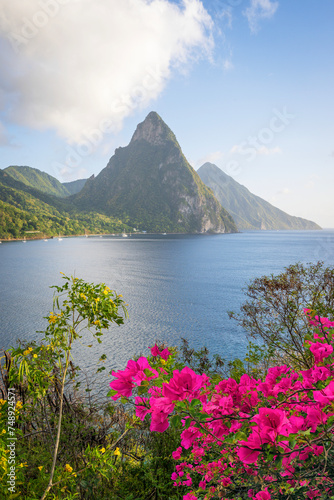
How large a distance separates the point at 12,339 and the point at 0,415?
21.4m

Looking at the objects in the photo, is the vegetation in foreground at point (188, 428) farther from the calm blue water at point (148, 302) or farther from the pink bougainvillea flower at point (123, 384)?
the calm blue water at point (148, 302)

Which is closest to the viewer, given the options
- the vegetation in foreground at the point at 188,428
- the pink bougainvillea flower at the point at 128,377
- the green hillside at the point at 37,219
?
the vegetation in foreground at the point at 188,428

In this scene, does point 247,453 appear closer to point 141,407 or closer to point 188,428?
point 188,428

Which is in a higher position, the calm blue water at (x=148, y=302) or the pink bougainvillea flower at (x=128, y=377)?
the pink bougainvillea flower at (x=128, y=377)

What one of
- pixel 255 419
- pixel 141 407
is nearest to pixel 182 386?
pixel 255 419

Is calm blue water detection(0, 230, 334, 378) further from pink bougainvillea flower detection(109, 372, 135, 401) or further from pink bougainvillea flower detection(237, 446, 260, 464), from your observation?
pink bougainvillea flower detection(237, 446, 260, 464)

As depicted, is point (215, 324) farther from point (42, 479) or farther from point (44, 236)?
point (44, 236)

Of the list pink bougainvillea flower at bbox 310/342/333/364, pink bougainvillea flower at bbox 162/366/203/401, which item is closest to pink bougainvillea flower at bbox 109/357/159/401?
pink bougainvillea flower at bbox 162/366/203/401

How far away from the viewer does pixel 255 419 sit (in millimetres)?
1226

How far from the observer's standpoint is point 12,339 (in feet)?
68.1

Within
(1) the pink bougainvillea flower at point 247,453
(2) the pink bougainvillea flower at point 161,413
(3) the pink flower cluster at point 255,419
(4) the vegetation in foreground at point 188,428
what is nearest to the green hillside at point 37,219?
(4) the vegetation in foreground at point 188,428

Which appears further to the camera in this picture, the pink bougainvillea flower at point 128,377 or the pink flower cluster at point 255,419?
the pink bougainvillea flower at point 128,377

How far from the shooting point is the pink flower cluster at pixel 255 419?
4.04ft

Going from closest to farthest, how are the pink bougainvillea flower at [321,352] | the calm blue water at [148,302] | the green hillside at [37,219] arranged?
the pink bougainvillea flower at [321,352], the calm blue water at [148,302], the green hillside at [37,219]
